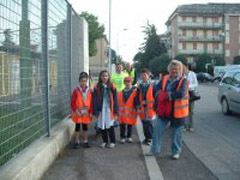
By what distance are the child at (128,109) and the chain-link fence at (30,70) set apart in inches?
49.0

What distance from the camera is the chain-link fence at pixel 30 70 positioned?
3879 mm

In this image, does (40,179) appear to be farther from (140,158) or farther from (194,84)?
(194,84)

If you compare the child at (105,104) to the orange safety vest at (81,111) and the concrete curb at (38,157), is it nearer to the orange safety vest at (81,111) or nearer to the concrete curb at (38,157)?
the orange safety vest at (81,111)

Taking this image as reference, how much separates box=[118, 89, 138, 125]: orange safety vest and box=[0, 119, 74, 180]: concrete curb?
120 cm

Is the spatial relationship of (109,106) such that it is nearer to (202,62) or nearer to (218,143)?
(218,143)

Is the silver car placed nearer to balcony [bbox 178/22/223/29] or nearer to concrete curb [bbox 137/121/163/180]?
concrete curb [bbox 137/121/163/180]

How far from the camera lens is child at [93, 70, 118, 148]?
6.66m

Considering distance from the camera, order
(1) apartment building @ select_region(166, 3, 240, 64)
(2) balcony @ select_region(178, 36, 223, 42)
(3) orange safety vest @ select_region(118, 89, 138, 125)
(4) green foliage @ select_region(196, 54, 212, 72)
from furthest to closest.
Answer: (2) balcony @ select_region(178, 36, 223, 42) < (1) apartment building @ select_region(166, 3, 240, 64) < (4) green foliage @ select_region(196, 54, 212, 72) < (3) orange safety vest @ select_region(118, 89, 138, 125)

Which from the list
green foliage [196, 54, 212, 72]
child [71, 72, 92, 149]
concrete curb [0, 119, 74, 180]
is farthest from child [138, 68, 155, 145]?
green foliage [196, 54, 212, 72]

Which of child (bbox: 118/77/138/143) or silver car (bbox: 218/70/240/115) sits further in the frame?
silver car (bbox: 218/70/240/115)

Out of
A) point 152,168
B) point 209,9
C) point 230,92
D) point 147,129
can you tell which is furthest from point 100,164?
point 209,9

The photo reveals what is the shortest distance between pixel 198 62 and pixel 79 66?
63.9 metres

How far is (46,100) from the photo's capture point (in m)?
5.61

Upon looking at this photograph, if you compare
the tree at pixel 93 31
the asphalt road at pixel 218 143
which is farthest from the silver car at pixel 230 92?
the tree at pixel 93 31
